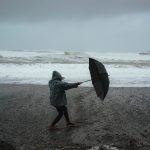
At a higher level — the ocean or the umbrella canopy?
the umbrella canopy

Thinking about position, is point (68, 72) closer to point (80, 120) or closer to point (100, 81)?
point (80, 120)

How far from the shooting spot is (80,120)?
31.3 feet

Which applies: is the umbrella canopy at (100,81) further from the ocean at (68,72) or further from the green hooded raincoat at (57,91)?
the ocean at (68,72)

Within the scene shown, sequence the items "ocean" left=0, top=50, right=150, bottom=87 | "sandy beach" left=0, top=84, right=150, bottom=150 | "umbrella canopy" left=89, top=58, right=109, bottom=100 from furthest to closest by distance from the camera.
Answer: "ocean" left=0, top=50, right=150, bottom=87
"umbrella canopy" left=89, top=58, right=109, bottom=100
"sandy beach" left=0, top=84, right=150, bottom=150

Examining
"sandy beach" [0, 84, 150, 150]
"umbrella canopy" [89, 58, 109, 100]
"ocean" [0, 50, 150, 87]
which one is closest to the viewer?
"sandy beach" [0, 84, 150, 150]

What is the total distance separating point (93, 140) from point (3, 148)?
211cm

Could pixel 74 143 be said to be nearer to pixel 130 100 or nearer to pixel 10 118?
pixel 10 118

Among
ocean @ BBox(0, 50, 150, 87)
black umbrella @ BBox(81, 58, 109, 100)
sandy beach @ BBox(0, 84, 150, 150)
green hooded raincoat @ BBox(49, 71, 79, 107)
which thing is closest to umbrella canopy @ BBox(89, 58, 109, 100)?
black umbrella @ BBox(81, 58, 109, 100)

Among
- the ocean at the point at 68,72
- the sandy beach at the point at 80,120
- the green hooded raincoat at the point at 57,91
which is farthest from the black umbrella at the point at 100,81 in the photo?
the ocean at the point at 68,72

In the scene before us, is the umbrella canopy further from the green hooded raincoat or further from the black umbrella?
the green hooded raincoat

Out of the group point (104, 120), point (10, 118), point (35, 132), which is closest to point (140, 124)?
point (104, 120)

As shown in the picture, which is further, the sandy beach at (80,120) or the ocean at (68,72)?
the ocean at (68,72)

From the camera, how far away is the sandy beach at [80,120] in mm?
7617

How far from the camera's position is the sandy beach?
7.62m
